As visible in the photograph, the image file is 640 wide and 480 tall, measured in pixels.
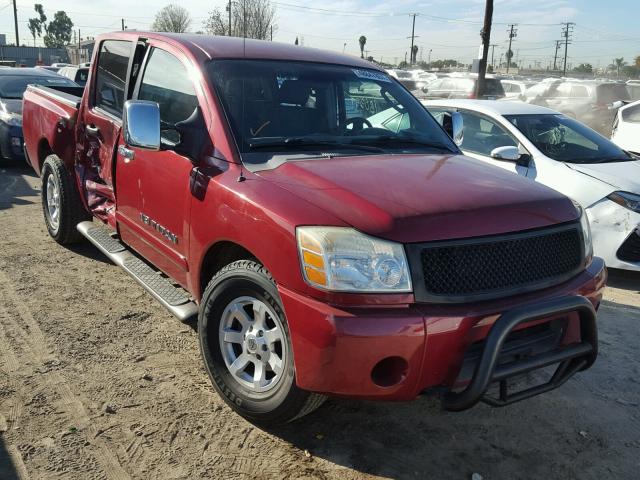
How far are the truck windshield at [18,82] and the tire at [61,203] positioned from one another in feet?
16.9

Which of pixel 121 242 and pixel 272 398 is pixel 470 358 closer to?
pixel 272 398

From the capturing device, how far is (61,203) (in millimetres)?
5324

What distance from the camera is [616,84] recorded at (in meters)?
17.7

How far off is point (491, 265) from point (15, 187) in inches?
311

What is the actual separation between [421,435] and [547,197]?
1.37 m

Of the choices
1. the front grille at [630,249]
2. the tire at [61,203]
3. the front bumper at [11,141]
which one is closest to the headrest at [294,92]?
the tire at [61,203]

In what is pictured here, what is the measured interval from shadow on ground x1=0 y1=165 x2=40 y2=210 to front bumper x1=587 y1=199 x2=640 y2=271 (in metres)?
6.64

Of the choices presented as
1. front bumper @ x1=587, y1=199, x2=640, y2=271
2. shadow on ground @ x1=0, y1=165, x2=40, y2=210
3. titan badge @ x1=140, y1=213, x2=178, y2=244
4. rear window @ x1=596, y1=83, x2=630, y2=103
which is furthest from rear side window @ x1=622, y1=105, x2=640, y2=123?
shadow on ground @ x1=0, y1=165, x2=40, y2=210

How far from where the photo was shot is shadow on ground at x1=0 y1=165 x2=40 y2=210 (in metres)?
7.61

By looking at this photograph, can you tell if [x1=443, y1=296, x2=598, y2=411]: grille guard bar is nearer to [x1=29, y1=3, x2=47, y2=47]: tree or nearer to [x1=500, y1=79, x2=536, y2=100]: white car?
[x1=500, y1=79, x2=536, y2=100]: white car

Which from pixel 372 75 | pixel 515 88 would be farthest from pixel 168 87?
pixel 515 88

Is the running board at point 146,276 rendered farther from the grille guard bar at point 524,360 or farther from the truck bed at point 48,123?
the grille guard bar at point 524,360

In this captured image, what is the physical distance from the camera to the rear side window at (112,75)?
4.41m

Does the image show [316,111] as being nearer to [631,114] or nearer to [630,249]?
[630,249]
